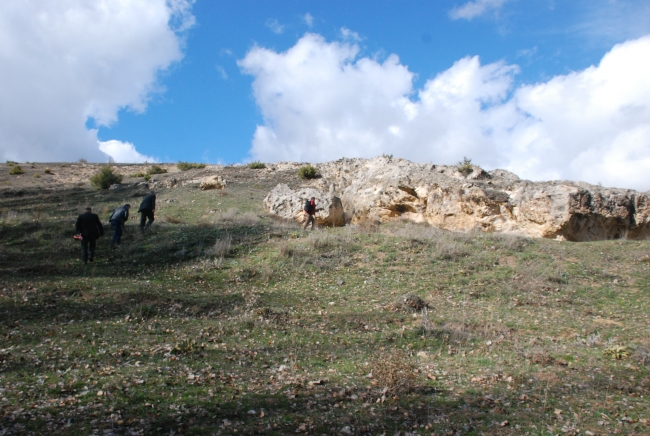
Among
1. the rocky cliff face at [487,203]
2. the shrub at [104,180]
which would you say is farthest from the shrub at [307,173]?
the shrub at [104,180]

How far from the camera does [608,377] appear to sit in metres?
6.41

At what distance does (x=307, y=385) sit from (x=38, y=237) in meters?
14.0

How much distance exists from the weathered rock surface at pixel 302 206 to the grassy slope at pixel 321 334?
517 centimetres

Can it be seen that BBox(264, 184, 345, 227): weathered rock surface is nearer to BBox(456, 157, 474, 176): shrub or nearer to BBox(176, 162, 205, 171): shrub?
BBox(456, 157, 474, 176): shrub

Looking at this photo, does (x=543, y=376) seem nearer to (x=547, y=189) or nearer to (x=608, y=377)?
(x=608, y=377)

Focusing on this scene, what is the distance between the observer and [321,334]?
8.23m

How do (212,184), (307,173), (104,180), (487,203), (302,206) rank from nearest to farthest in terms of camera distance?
(487,203) < (302,206) < (212,184) < (307,173) < (104,180)

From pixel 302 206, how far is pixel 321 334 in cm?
1348

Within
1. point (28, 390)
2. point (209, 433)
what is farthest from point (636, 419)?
point (28, 390)

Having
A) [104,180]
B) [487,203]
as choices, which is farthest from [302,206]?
[104,180]

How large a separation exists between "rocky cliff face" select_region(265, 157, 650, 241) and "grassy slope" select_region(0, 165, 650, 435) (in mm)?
1717

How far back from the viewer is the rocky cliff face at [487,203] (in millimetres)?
16875

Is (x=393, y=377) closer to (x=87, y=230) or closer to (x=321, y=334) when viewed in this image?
(x=321, y=334)

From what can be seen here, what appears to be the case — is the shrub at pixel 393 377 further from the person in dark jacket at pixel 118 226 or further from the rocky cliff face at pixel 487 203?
the rocky cliff face at pixel 487 203
